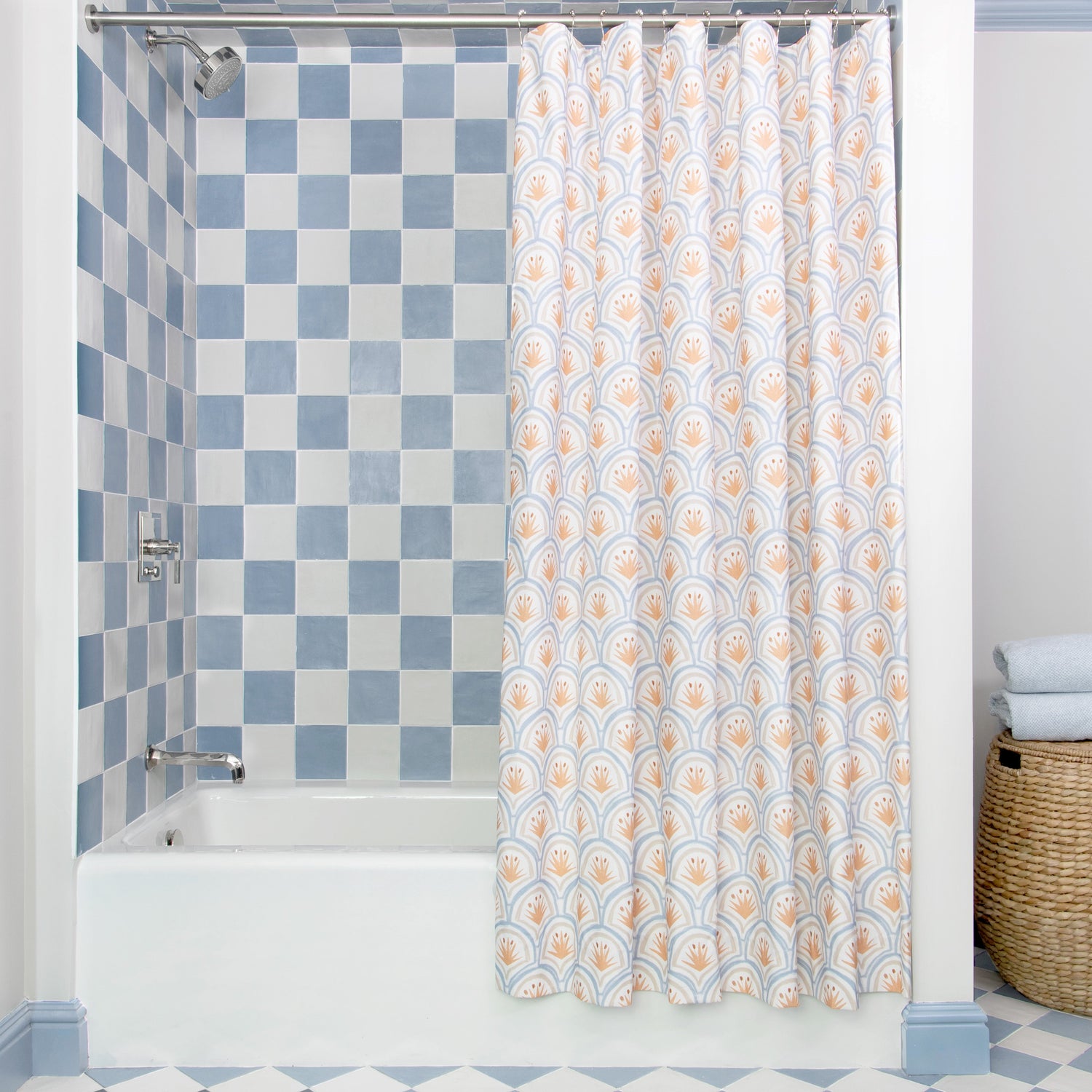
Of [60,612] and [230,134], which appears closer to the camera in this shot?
[60,612]

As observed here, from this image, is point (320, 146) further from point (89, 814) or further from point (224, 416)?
point (89, 814)

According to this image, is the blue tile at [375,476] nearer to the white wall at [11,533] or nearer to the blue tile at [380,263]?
the blue tile at [380,263]

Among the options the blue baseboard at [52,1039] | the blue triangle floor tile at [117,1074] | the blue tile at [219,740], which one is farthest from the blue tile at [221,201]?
the blue triangle floor tile at [117,1074]

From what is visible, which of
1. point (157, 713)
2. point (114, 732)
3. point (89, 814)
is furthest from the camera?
point (157, 713)

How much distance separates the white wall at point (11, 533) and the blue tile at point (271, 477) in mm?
651

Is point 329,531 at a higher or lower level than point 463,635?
higher

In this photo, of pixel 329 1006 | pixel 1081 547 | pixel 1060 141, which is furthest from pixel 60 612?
pixel 1060 141

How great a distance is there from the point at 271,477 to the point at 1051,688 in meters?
1.89

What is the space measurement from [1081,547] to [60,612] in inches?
96.3

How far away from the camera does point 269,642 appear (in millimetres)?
2287

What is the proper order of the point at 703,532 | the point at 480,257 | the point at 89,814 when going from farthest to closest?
the point at 480,257 < the point at 89,814 < the point at 703,532

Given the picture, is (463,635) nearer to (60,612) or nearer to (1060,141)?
(60,612)

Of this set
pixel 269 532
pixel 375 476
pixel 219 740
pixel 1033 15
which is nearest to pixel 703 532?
pixel 375 476

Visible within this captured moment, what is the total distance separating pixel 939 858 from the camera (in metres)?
1.66
